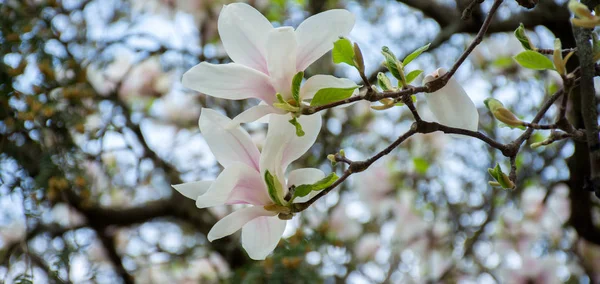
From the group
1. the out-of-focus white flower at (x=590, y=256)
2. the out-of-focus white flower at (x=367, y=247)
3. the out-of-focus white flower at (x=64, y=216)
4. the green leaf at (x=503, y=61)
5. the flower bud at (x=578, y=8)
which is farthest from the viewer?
the out-of-focus white flower at (x=367, y=247)

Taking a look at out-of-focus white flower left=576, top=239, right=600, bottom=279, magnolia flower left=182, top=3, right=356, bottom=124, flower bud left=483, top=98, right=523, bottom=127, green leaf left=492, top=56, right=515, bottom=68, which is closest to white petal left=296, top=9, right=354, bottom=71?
magnolia flower left=182, top=3, right=356, bottom=124

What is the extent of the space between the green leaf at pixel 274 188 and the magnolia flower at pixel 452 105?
13cm

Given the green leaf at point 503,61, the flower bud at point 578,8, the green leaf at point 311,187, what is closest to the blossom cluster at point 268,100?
the green leaf at point 311,187

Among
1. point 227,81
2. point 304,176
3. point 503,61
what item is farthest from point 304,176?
point 503,61

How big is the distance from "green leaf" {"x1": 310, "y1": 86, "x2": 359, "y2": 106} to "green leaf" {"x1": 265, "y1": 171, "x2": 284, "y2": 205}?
64 mm

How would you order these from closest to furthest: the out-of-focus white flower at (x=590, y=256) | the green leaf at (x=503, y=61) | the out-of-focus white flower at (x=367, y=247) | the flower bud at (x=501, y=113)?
the flower bud at (x=501, y=113) → the out-of-focus white flower at (x=590, y=256) → the green leaf at (x=503, y=61) → the out-of-focus white flower at (x=367, y=247)

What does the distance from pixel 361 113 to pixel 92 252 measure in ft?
2.73

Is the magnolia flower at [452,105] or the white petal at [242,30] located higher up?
the white petal at [242,30]

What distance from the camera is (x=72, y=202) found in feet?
4.18

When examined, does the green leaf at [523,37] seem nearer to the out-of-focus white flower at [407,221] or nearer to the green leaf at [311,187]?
the green leaf at [311,187]

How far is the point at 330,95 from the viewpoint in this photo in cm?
45

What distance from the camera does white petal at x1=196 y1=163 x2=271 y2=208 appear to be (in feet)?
1.50

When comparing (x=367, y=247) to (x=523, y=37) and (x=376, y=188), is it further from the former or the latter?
(x=523, y=37)

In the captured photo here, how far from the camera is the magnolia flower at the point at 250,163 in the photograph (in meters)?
0.48
